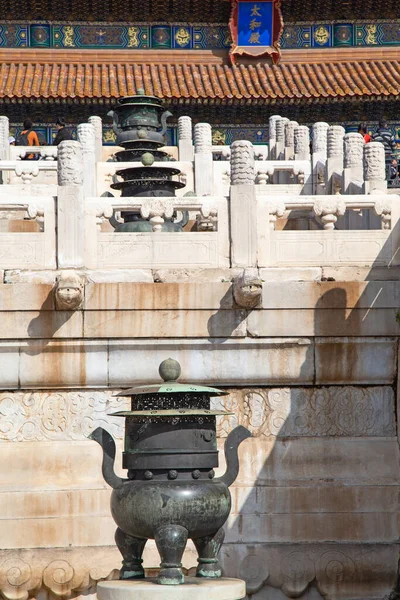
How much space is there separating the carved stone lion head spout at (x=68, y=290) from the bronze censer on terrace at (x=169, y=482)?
8.88ft

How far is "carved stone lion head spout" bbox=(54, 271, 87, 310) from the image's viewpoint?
1348 centimetres

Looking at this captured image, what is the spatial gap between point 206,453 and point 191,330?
10.9ft

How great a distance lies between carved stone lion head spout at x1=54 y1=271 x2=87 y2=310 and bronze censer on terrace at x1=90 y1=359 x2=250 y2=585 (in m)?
2.71

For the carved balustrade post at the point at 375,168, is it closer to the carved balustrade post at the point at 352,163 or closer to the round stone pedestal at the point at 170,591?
the carved balustrade post at the point at 352,163

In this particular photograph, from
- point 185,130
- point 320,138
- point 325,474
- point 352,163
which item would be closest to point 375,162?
point 352,163

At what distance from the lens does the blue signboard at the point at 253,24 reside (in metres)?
35.4

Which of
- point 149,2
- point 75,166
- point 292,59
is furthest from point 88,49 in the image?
point 75,166

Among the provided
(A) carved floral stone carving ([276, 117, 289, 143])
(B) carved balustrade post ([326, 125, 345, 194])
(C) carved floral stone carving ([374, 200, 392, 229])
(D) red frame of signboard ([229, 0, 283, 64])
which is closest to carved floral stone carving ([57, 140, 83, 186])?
(C) carved floral stone carving ([374, 200, 392, 229])

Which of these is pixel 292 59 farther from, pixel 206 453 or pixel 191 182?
pixel 206 453

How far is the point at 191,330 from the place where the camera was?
13953 mm

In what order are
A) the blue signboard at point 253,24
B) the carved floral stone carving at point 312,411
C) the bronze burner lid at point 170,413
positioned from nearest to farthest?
the bronze burner lid at point 170,413, the carved floral stone carving at point 312,411, the blue signboard at point 253,24

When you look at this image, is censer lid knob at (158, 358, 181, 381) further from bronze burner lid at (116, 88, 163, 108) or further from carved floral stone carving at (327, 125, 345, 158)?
bronze burner lid at (116, 88, 163, 108)

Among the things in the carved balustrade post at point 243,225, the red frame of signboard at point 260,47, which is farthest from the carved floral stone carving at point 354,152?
the red frame of signboard at point 260,47

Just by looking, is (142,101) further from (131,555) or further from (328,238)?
(131,555)
